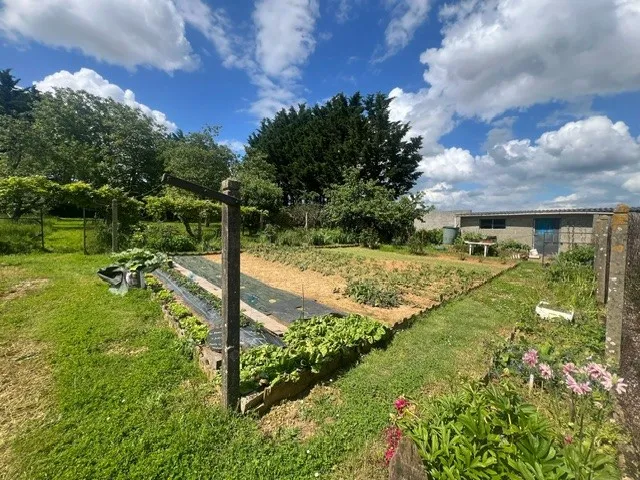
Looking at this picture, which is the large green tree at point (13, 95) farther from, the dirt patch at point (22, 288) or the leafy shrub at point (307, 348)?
the leafy shrub at point (307, 348)

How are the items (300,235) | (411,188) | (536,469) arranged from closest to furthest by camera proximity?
1. (536,469)
2. (300,235)
3. (411,188)

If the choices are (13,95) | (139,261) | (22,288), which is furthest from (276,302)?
(13,95)

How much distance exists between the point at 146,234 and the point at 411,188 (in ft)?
69.7

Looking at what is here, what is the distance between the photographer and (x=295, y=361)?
299 cm

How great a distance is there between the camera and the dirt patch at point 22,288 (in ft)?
17.0

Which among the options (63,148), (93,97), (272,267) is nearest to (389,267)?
(272,267)

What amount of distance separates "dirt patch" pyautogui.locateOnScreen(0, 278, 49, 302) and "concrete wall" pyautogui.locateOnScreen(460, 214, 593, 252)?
66.1 feet

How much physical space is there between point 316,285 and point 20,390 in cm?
511

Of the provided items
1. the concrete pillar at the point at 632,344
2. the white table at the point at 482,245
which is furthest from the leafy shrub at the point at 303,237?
the concrete pillar at the point at 632,344

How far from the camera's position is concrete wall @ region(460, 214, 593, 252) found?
53.0 ft

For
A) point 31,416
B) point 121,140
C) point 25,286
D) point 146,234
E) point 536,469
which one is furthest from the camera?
point 121,140

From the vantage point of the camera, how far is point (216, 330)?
3.74 meters

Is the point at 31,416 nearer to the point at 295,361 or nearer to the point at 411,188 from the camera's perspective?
the point at 295,361

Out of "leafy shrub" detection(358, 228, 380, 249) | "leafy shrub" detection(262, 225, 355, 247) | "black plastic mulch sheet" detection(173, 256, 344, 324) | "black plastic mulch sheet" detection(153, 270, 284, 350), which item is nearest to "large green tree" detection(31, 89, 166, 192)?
"leafy shrub" detection(262, 225, 355, 247)
